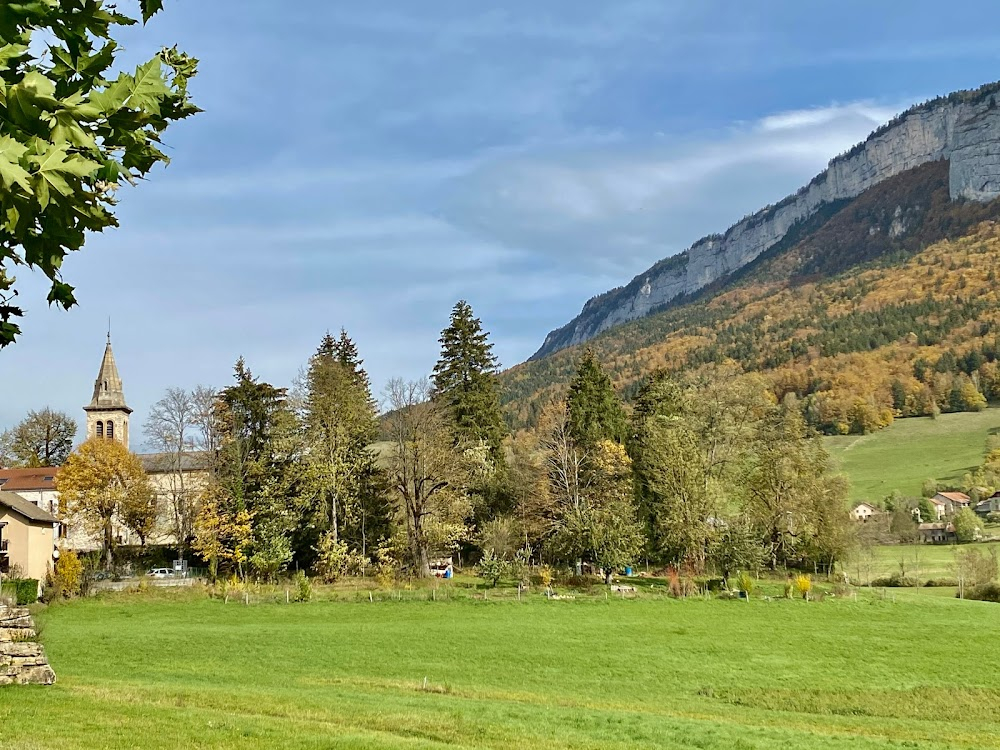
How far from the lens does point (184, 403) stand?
56.6m

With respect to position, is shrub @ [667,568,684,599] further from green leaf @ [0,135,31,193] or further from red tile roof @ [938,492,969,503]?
red tile roof @ [938,492,969,503]

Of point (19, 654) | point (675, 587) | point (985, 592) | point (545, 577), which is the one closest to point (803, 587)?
point (675, 587)

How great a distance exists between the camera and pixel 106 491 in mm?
54000

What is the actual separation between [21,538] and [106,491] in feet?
26.4

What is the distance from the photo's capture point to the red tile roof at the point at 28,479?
65750 millimetres

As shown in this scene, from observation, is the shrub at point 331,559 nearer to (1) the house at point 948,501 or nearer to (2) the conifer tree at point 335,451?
(2) the conifer tree at point 335,451

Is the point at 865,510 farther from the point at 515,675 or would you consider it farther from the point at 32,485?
the point at 515,675

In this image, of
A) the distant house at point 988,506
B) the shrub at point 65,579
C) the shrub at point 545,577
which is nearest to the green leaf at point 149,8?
the shrub at point 545,577

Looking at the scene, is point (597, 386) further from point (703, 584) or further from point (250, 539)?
point (250, 539)

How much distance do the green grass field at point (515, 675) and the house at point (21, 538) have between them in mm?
7863

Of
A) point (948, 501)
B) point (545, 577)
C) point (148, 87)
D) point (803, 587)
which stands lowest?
point (803, 587)

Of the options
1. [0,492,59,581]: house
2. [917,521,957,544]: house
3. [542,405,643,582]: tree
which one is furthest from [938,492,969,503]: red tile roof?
[0,492,59,581]: house

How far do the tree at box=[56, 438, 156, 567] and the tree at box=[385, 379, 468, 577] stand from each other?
16634mm

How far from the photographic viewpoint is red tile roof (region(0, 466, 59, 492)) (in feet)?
216
